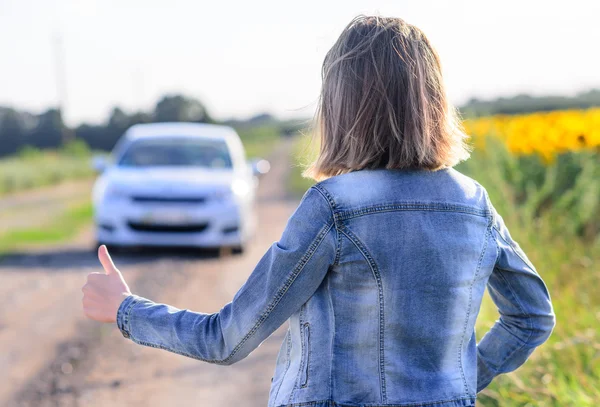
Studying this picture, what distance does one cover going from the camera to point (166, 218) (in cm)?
809

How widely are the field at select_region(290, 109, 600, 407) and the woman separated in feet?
0.89

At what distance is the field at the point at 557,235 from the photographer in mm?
3232

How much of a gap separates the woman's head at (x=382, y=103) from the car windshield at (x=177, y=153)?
7682 millimetres

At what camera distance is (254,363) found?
464cm

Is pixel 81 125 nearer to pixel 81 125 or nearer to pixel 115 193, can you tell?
pixel 81 125

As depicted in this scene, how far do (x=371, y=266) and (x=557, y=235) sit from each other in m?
4.74

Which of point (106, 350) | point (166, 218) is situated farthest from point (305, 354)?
point (166, 218)

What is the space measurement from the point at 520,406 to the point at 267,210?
10.6 meters

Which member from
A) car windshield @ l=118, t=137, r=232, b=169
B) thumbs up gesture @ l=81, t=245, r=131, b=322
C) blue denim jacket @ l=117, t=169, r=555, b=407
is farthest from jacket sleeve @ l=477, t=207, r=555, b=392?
car windshield @ l=118, t=137, r=232, b=169

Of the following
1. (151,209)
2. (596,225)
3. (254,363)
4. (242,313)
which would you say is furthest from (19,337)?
(596,225)

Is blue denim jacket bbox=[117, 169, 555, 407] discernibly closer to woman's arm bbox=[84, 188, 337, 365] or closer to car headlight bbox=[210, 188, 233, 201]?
woman's arm bbox=[84, 188, 337, 365]

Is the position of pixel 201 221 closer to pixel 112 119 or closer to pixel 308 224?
pixel 308 224

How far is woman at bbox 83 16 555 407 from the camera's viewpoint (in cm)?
146

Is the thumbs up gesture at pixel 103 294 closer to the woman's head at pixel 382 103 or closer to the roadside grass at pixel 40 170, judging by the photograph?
the woman's head at pixel 382 103
